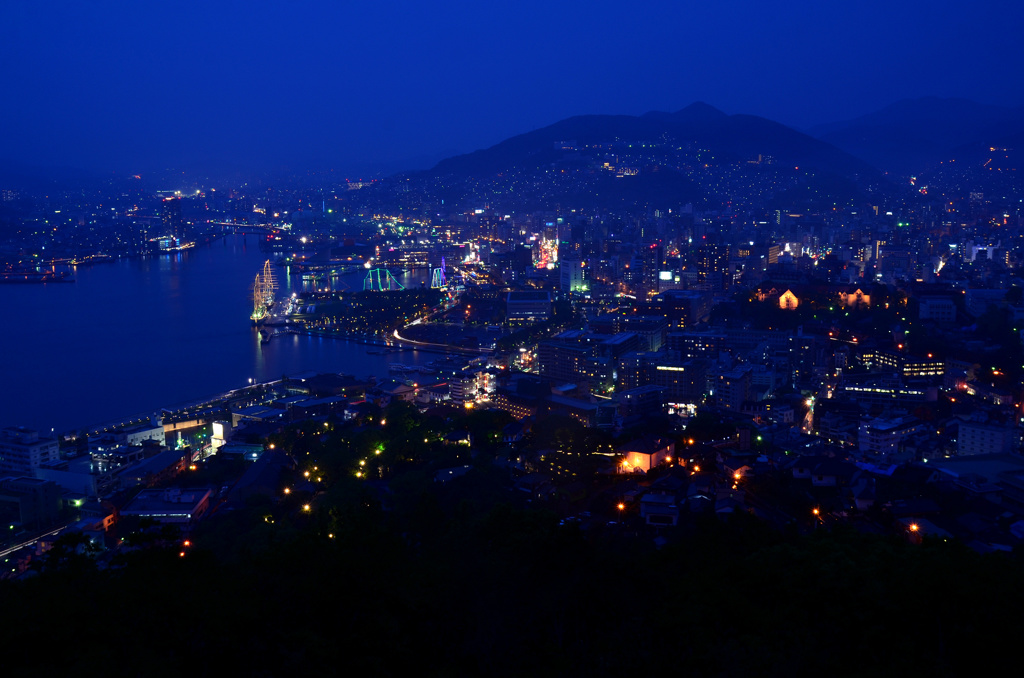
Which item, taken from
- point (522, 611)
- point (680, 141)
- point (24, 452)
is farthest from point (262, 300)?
point (680, 141)

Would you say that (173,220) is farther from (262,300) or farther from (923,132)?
(923,132)

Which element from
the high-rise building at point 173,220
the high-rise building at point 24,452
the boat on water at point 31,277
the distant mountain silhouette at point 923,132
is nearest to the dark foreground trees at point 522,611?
the high-rise building at point 24,452

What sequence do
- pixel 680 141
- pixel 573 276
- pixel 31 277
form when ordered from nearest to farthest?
pixel 573 276
pixel 31 277
pixel 680 141

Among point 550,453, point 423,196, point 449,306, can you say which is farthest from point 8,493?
point 423,196

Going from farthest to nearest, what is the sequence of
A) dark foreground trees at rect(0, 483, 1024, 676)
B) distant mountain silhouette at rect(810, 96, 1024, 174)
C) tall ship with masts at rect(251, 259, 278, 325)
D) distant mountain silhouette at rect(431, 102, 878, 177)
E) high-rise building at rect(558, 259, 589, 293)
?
distant mountain silhouette at rect(810, 96, 1024, 174)
distant mountain silhouette at rect(431, 102, 878, 177)
high-rise building at rect(558, 259, 589, 293)
tall ship with masts at rect(251, 259, 278, 325)
dark foreground trees at rect(0, 483, 1024, 676)

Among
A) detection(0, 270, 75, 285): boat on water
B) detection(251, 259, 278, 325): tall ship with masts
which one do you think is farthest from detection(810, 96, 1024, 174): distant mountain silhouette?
detection(0, 270, 75, 285): boat on water

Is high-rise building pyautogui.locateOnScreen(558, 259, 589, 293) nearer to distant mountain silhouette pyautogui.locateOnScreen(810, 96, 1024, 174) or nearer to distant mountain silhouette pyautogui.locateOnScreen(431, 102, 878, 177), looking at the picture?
distant mountain silhouette pyautogui.locateOnScreen(431, 102, 878, 177)

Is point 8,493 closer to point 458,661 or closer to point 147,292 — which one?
point 458,661

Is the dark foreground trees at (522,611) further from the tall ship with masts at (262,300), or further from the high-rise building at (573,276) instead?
the high-rise building at (573,276)
